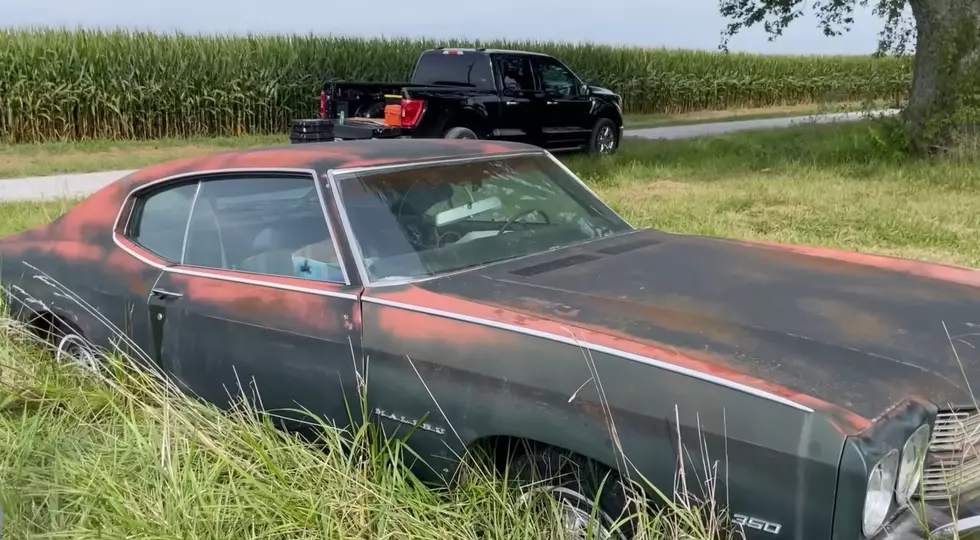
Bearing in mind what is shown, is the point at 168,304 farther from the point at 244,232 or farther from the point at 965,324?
the point at 965,324

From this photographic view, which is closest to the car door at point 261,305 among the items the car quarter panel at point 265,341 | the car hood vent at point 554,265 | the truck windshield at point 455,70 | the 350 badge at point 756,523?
the car quarter panel at point 265,341

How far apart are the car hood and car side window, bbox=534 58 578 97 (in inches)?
421

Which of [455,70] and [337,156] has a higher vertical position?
[455,70]

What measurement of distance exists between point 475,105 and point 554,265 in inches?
377

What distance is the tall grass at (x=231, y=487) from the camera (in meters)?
2.71

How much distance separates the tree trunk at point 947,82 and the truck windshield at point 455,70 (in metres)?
5.86

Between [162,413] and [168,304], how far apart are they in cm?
43

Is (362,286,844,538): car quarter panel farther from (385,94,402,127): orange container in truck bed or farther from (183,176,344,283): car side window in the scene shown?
(385,94,402,127): orange container in truck bed

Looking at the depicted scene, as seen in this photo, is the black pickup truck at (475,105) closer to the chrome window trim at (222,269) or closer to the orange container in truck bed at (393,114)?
the orange container in truck bed at (393,114)

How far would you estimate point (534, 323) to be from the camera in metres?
2.61

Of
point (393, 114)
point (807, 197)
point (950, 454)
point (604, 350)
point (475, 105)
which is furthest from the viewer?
point (475, 105)

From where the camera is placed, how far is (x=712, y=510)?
2180 millimetres

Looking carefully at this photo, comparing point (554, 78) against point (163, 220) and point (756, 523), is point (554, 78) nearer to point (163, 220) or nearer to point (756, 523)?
point (163, 220)

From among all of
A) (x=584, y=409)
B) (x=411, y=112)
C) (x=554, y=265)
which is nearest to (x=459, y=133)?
(x=411, y=112)
